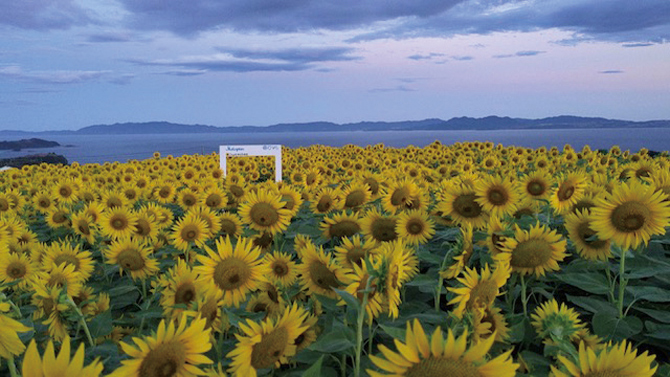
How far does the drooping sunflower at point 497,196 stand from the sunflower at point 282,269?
174 cm

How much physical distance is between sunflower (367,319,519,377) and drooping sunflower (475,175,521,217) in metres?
2.88

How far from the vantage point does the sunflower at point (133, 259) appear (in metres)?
4.86

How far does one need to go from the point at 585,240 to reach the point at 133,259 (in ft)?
13.0

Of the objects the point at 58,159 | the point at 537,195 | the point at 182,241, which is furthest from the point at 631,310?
the point at 58,159

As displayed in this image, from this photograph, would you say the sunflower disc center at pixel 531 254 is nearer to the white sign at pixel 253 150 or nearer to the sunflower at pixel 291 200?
the sunflower at pixel 291 200

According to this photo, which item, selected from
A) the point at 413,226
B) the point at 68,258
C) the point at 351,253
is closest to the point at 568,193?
the point at 413,226

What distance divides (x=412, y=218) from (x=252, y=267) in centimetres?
169

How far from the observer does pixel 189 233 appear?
534 centimetres

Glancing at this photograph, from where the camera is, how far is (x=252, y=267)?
316 cm

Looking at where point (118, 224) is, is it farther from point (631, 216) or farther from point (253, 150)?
point (253, 150)

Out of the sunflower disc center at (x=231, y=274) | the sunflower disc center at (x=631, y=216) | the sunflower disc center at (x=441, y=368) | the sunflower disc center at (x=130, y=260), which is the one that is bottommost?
the sunflower disc center at (x=130, y=260)

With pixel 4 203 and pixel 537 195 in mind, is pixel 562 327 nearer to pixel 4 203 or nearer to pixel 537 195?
pixel 537 195

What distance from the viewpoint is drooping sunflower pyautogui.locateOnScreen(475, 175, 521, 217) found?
4281mm

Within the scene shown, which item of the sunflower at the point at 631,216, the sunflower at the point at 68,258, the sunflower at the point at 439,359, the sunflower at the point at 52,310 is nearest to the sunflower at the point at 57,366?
the sunflower at the point at 439,359
